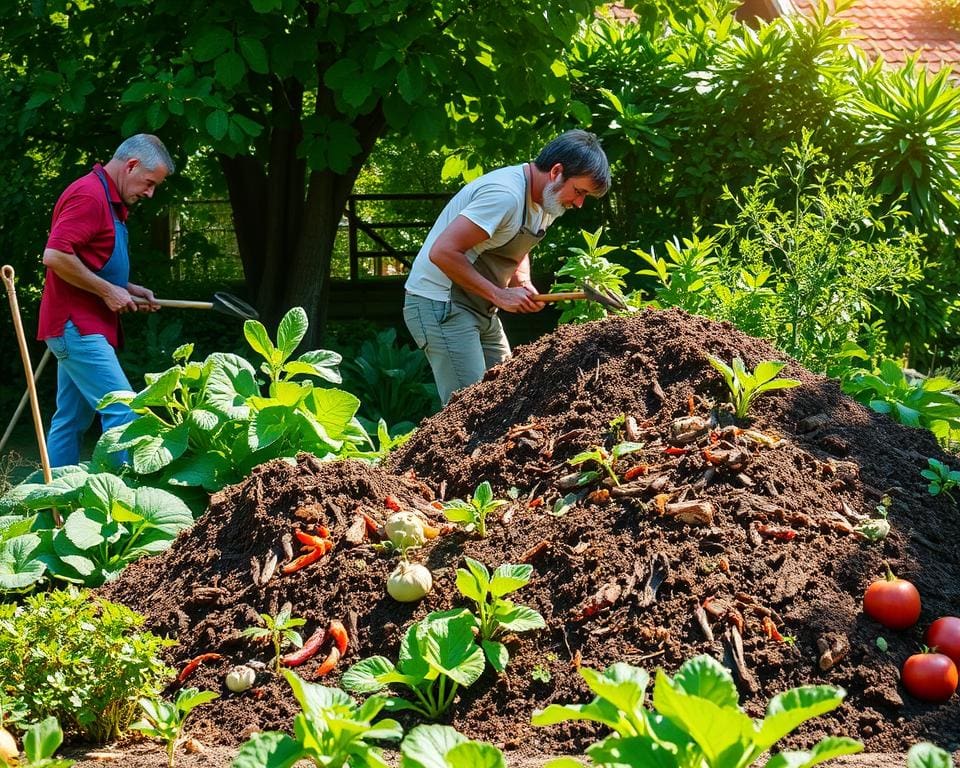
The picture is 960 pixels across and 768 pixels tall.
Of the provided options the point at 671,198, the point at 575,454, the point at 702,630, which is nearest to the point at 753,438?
the point at 575,454

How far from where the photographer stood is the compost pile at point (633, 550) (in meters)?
2.56

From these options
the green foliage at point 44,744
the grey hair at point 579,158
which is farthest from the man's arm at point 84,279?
the green foliage at point 44,744

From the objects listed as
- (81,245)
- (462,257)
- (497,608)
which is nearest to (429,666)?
(497,608)

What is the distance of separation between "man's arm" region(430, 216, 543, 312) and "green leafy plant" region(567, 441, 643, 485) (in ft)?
4.44

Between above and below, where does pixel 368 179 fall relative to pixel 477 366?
above

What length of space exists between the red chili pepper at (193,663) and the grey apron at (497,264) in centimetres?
216

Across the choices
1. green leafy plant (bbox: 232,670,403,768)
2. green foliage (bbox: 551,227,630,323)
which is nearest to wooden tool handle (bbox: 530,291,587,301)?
green foliage (bbox: 551,227,630,323)

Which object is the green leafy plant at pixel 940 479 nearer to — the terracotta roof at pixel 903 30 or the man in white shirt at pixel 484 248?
the man in white shirt at pixel 484 248

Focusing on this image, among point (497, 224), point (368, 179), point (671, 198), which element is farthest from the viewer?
point (368, 179)

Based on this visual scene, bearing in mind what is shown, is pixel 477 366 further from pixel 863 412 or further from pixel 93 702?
pixel 93 702

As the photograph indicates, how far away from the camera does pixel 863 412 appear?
3.65 m

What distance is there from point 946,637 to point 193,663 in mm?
1809

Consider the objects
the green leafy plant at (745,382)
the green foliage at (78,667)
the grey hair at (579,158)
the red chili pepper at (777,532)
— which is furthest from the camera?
the grey hair at (579,158)

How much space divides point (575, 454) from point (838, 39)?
5.46m
